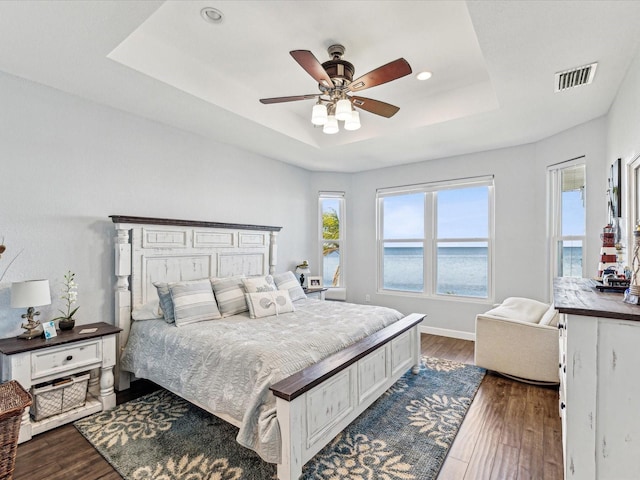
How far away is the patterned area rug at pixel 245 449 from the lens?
1.92 metres

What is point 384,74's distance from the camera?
6.74ft

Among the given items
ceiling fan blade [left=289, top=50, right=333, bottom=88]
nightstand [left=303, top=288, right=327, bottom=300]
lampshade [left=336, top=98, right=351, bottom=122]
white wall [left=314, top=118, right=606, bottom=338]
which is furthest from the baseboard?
ceiling fan blade [left=289, top=50, right=333, bottom=88]

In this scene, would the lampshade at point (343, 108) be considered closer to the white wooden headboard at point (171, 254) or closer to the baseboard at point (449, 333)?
the white wooden headboard at point (171, 254)

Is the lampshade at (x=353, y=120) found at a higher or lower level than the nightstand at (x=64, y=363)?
higher

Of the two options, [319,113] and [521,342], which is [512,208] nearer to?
[521,342]

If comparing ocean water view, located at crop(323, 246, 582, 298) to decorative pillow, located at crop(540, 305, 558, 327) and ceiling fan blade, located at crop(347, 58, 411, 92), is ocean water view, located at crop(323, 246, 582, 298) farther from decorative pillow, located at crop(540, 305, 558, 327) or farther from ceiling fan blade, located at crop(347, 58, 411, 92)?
ceiling fan blade, located at crop(347, 58, 411, 92)

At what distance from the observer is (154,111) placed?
121 inches

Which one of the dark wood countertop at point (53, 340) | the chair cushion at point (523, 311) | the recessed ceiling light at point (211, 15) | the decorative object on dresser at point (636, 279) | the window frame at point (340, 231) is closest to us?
the decorative object on dresser at point (636, 279)

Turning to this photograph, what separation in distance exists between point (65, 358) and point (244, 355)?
1.47 metres

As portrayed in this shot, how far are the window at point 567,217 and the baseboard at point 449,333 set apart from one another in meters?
1.34

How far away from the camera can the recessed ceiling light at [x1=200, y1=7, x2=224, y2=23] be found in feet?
6.83

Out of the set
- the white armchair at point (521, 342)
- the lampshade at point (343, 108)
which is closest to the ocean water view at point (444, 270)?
the white armchair at point (521, 342)

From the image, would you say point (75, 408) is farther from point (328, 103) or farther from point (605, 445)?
point (605, 445)

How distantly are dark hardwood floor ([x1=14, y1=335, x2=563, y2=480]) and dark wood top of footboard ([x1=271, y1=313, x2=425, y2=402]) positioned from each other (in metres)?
0.82
